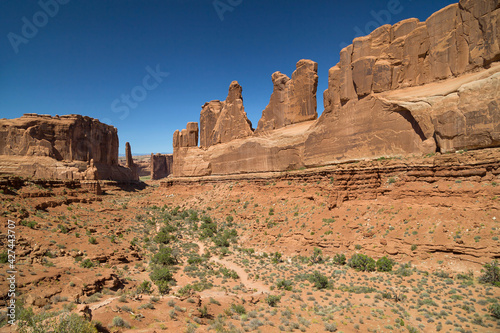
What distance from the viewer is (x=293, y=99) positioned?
31062 millimetres

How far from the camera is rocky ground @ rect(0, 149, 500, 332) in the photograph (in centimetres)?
1034

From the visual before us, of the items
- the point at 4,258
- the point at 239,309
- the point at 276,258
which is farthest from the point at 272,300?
the point at 4,258

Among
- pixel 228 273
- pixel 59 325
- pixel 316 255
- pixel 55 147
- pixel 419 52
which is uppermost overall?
pixel 419 52

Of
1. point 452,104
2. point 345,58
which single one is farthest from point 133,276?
point 345,58

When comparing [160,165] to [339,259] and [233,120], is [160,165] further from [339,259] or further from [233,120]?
[339,259]

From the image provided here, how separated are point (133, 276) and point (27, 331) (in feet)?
30.0

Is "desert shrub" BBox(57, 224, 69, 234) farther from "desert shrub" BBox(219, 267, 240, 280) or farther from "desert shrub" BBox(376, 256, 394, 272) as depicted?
"desert shrub" BBox(376, 256, 394, 272)

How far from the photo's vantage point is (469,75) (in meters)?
17.3

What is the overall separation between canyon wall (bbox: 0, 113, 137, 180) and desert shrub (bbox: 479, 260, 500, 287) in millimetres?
59278

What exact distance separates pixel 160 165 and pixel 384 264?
106085 mm

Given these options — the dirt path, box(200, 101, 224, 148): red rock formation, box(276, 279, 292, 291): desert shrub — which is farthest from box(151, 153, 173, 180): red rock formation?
box(276, 279, 292, 291): desert shrub

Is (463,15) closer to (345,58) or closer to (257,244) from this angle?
(345,58)

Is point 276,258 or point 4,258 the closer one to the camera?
point 4,258

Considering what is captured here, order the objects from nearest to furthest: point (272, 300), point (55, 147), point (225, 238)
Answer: point (272, 300) → point (225, 238) → point (55, 147)
